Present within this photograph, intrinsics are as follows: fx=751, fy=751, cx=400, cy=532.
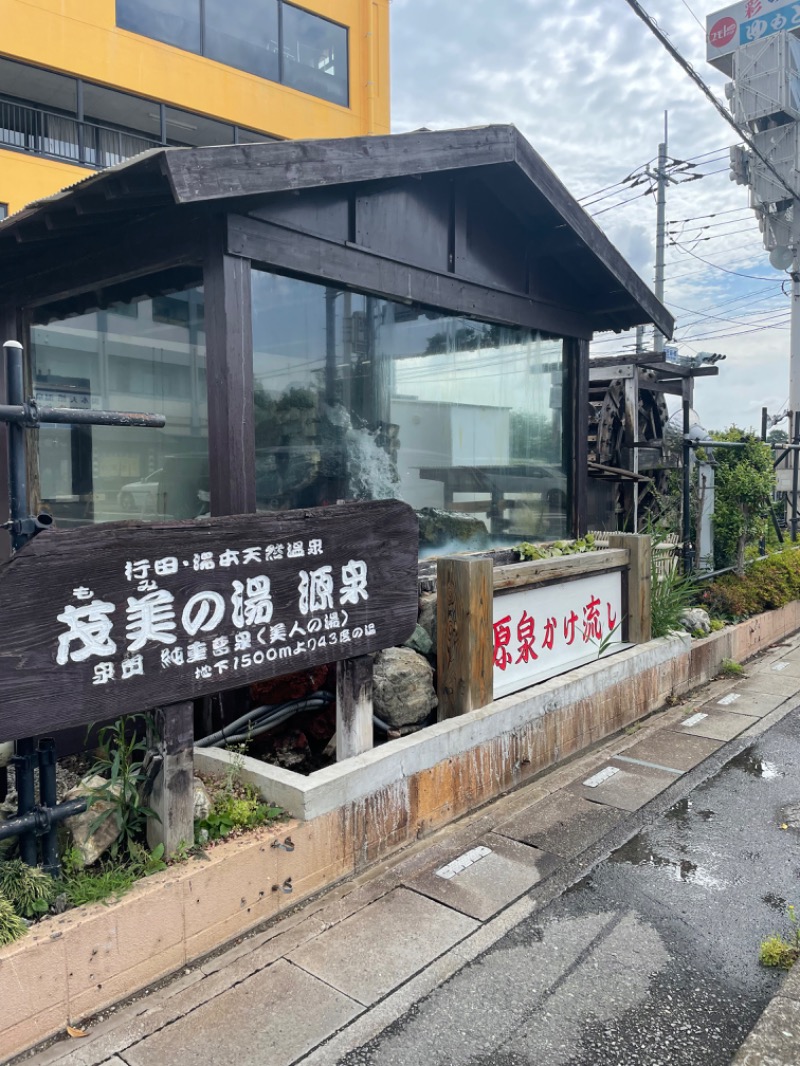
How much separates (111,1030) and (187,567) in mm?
1714

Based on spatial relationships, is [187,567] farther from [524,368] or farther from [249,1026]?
[524,368]

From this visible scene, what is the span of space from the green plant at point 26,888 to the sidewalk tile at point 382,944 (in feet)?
3.35

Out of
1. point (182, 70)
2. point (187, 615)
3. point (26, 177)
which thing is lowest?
point (187, 615)

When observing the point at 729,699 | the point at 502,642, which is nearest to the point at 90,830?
the point at 502,642

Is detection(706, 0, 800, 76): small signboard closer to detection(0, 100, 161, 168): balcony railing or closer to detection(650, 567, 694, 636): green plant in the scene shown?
detection(0, 100, 161, 168): balcony railing

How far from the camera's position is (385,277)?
5445 millimetres

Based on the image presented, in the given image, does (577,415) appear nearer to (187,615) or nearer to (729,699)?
(729,699)

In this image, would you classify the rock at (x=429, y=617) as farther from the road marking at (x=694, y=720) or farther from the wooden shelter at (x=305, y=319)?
the road marking at (x=694, y=720)

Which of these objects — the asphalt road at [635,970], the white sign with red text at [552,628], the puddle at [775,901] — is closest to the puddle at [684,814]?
the asphalt road at [635,970]

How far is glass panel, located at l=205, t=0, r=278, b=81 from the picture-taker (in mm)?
16938

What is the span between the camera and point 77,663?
2777 millimetres

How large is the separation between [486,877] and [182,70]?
18.1 meters

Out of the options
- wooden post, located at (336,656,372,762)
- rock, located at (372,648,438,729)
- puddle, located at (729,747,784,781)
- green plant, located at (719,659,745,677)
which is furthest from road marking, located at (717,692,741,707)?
wooden post, located at (336,656,372,762)

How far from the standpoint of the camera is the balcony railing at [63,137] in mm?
14859
